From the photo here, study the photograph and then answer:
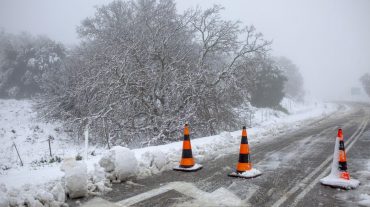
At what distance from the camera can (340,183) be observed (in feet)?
19.7

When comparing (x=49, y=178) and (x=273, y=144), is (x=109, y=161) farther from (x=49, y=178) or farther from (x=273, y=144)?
(x=273, y=144)

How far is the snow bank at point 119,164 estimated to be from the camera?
6359 millimetres

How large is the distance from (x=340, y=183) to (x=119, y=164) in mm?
3994

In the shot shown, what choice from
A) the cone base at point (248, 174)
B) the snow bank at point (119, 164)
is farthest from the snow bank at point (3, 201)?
the cone base at point (248, 174)

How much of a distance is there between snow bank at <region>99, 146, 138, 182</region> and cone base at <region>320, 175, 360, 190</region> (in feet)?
11.7

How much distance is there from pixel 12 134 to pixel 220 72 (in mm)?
13799

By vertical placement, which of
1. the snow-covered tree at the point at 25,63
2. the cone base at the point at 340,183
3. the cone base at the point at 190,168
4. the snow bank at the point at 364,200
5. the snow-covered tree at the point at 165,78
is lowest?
the snow bank at the point at 364,200

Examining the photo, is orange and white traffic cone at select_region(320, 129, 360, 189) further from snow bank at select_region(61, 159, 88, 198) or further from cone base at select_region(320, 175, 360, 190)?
snow bank at select_region(61, 159, 88, 198)

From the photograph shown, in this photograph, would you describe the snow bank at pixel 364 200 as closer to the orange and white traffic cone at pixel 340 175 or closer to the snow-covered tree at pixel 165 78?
the orange and white traffic cone at pixel 340 175

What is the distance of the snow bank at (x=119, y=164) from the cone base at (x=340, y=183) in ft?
11.7

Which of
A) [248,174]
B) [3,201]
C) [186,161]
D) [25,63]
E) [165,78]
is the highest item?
[25,63]

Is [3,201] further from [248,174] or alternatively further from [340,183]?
[340,183]

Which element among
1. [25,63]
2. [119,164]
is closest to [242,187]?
[119,164]

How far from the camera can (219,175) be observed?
6926mm
